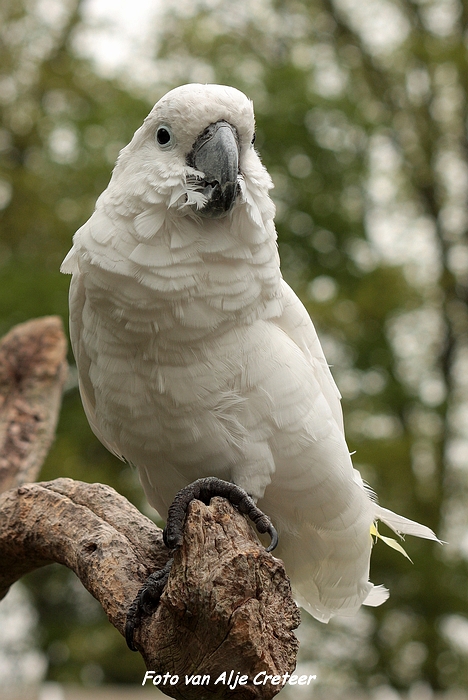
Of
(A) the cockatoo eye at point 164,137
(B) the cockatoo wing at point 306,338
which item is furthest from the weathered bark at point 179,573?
(A) the cockatoo eye at point 164,137

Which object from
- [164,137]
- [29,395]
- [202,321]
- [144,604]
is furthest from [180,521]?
[29,395]

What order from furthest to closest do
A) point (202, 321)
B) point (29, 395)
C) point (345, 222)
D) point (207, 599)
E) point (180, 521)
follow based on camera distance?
point (345, 222)
point (29, 395)
point (202, 321)
point (180, 521)
point (207, 599)

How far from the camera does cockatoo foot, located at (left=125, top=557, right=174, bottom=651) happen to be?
6.59 feet

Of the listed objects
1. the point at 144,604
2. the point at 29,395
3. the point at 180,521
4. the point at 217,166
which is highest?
the point at 217,166

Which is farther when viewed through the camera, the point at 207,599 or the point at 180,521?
the point at 180,521

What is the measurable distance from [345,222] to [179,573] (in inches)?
217

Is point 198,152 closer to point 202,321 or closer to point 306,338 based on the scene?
point 202,321

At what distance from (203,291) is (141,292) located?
18cm

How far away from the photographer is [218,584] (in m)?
1.73

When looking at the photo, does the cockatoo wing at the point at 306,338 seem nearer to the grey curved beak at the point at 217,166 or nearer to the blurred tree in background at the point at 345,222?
the grey curved beak at the point at 217,166

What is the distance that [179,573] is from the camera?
71.7 inches

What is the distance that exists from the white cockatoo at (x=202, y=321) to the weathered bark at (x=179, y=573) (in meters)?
0.27

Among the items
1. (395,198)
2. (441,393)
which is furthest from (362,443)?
(395,198)

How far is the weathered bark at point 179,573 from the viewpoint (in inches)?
68.7
